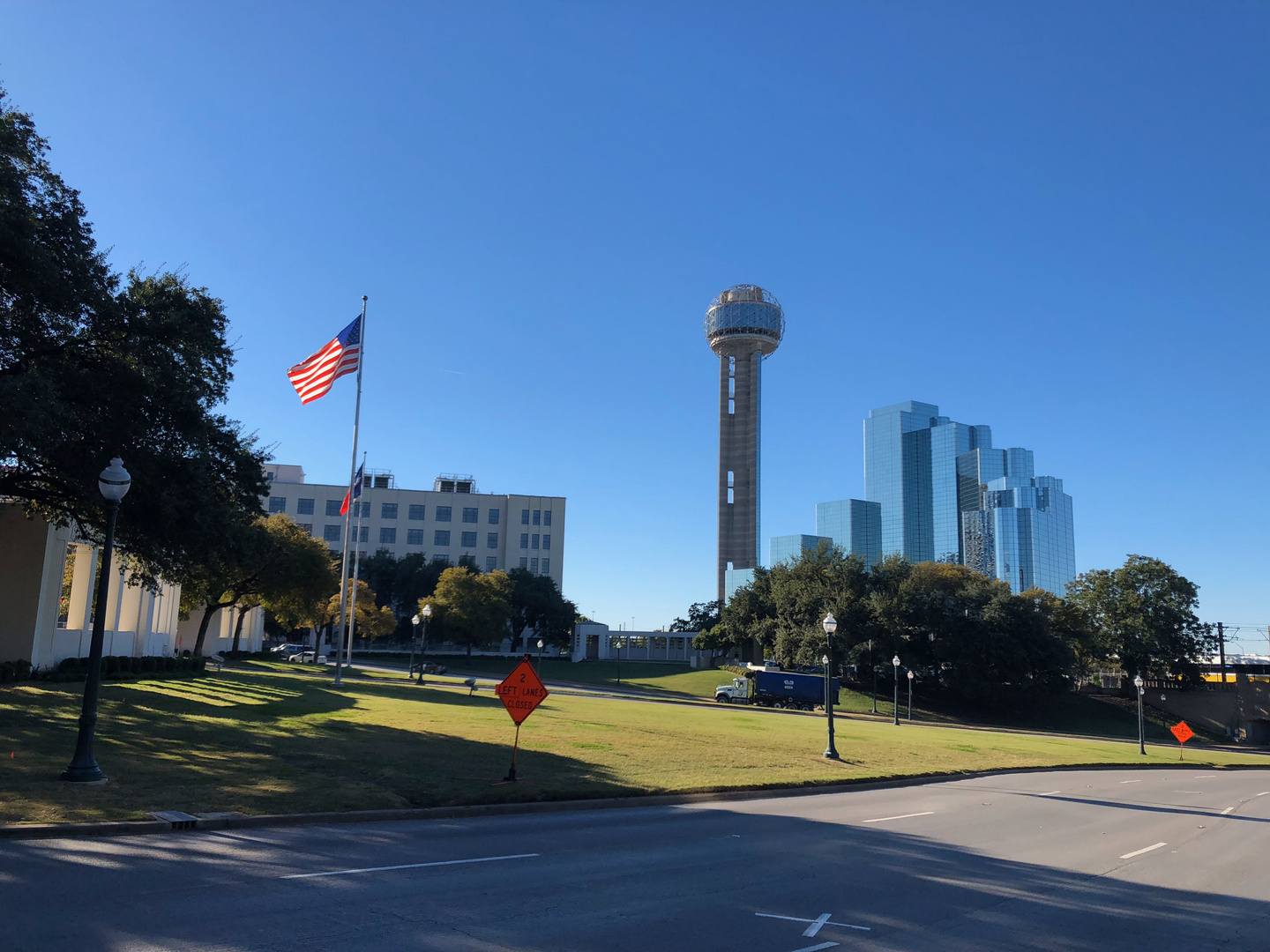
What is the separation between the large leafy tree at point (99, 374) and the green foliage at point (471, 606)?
55.8 meters

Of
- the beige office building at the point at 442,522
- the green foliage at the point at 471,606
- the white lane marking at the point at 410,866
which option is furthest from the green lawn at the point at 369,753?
the beige office building at the point at 442,522

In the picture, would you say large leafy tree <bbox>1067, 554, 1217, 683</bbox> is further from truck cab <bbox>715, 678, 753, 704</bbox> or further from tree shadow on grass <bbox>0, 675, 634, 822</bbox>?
tree shadow on grass <bbox>0, 675, 634, 822</bbox>

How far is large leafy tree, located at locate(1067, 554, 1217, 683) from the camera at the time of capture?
76750 mm

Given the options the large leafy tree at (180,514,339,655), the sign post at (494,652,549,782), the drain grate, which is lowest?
the drain grate

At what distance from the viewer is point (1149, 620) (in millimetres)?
77625

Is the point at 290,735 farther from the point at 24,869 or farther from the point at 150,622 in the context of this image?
the point at 150,622

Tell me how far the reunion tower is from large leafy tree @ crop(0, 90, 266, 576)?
4057 inches

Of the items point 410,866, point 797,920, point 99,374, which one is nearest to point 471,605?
point 99,374

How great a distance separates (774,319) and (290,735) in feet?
393

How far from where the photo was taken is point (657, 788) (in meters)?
16.5

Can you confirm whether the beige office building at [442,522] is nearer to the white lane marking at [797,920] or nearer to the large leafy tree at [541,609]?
the large leafy tree at [541,609]

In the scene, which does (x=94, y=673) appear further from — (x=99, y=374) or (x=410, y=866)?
(x=99, y=374)

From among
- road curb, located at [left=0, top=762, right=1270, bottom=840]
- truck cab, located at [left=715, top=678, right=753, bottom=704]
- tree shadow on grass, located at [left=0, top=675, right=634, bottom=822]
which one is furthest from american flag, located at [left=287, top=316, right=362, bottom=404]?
truck cab, located at [left=715, top=678, right=753, bottom=704]

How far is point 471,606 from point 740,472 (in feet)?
187
